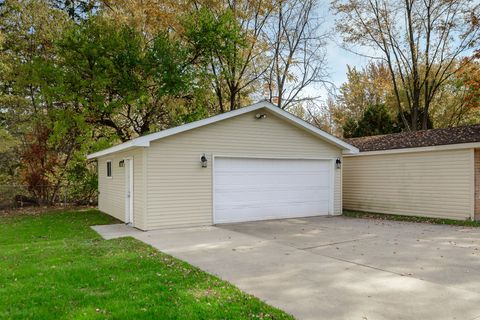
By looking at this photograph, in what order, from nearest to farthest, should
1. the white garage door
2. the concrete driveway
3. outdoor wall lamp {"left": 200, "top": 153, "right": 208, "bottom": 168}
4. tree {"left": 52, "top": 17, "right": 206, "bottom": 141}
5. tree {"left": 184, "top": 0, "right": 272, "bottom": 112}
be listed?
the concrete driveway → outdoor wall lamp {"left": 200, "top": 153, "right": 208, "bottom": 168} → the white garage door → tree {"left": 52, "top": 17, "right": 206, "bottom": 141} → tree {"left": 184, "top": 0, "right": 272, "bottom": 112}

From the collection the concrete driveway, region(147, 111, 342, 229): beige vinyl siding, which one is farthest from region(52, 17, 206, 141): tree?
the concrete driveway

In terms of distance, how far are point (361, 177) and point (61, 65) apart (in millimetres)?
13768

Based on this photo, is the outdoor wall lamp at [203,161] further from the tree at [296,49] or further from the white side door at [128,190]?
the tree at [296,49]

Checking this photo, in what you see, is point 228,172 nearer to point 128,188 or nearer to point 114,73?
point 128,188

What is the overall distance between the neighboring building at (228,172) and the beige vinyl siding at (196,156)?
0.03 m

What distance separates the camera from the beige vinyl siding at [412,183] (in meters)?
11.0

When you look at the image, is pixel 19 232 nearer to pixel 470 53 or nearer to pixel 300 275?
pixel 300 275

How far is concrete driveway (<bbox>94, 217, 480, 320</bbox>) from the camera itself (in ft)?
13.3

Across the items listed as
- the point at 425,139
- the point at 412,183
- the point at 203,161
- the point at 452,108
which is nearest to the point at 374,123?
the point at 452,108

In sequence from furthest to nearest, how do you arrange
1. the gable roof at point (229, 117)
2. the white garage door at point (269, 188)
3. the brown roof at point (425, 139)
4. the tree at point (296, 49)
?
the tree at point (296, 49) → the brown roof at point (425, 139) → the white garage door at point (269, 188) → the gable roof at point (229, 117)

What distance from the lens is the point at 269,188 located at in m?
11.4

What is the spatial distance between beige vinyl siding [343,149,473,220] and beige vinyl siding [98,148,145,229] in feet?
29.1

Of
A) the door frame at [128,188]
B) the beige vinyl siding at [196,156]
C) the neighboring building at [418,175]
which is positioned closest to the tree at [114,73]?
the door frame at [128,188]

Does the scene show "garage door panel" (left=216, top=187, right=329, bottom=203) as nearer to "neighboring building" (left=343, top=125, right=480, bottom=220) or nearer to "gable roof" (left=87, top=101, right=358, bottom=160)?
"gable roof" (left=87, top=101, right=358, bottom=160)
